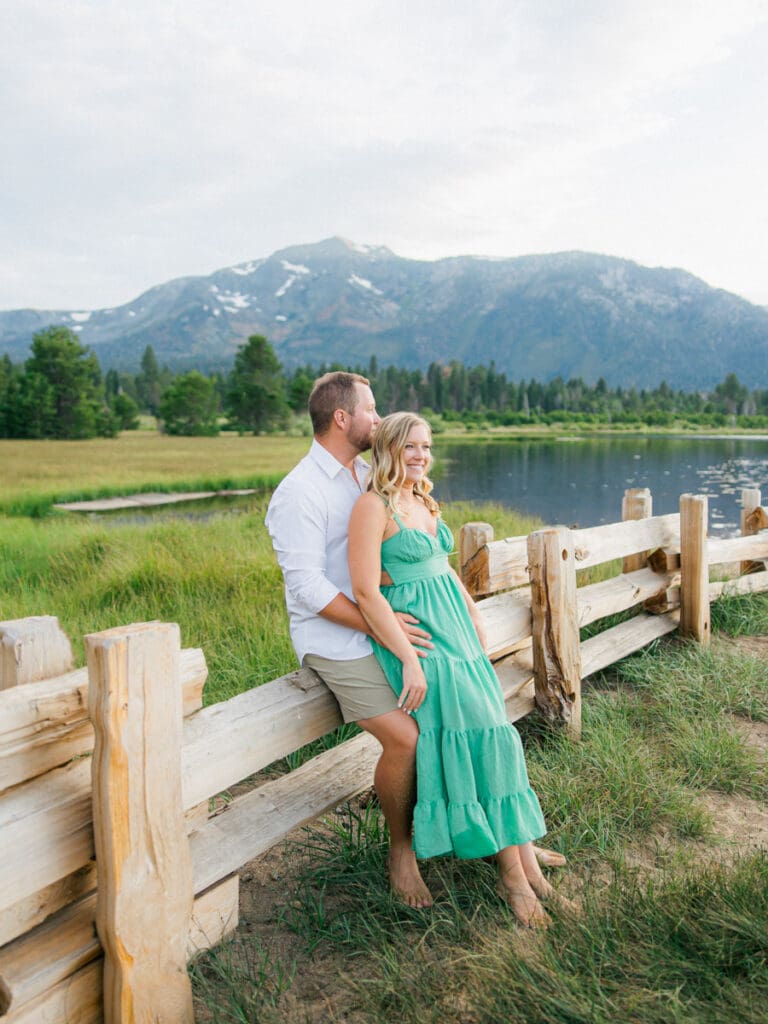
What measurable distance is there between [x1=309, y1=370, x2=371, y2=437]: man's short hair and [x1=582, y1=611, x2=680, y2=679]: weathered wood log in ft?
9.22

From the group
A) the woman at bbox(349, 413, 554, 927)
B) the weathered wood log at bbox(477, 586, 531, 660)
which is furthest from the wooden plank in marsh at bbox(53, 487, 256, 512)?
the woman at bbox(349, 413, 554, 927)

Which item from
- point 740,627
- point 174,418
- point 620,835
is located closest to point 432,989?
point 620,835

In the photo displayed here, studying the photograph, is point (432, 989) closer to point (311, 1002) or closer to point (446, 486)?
point (311, 1002)

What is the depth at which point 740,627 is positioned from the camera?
6.35m

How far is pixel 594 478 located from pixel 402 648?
107 feet

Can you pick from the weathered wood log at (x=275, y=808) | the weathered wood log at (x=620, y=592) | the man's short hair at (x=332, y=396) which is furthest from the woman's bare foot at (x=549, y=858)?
the weathered wood log at (x=620, y=592)

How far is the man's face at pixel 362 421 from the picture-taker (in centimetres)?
290

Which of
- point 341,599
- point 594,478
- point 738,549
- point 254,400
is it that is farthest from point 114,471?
point 254,400

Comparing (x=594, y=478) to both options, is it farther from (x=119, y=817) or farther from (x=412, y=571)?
(x=119, y=817)

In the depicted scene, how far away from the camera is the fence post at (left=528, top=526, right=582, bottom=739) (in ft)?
13.8

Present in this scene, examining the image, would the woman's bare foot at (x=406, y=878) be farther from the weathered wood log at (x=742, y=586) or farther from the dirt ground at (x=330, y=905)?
the weathered wood log at (x=742, y=586)

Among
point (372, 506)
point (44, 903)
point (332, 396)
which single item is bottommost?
point (44, 903)

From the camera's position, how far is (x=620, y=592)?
5359 millimetres

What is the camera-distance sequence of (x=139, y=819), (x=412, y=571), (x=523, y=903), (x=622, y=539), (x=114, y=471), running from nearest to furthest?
(x=139, y=819) → (x=523, y=903) → (x=412, y=571) → (x=622, y=539) → (x=114, y=471)
